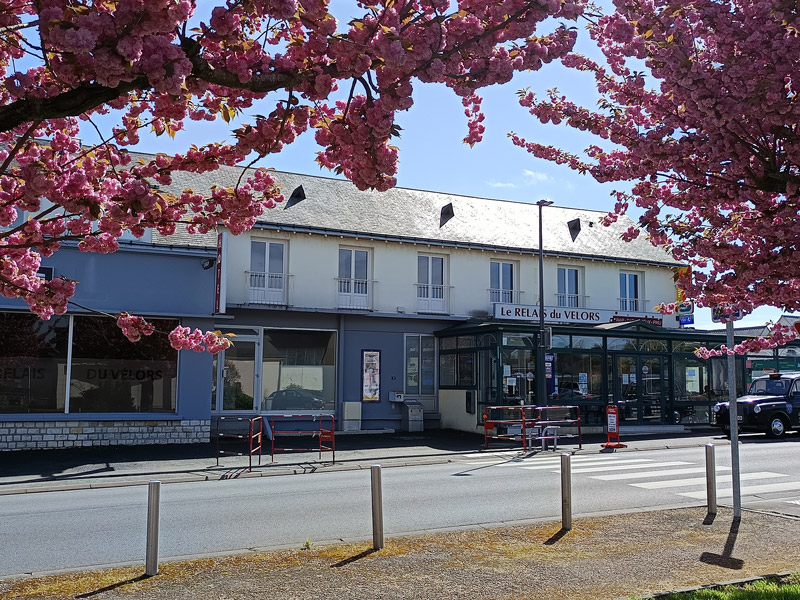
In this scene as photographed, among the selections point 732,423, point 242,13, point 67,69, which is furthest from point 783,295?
point 67,69

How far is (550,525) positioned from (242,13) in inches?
266

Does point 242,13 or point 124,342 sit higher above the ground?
point 242,13

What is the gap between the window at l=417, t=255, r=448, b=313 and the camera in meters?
26.0

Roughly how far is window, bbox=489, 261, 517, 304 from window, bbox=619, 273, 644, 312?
5.05 m

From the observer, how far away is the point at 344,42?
4.27 meters

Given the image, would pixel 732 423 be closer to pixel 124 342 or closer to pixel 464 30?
pixel 464 30

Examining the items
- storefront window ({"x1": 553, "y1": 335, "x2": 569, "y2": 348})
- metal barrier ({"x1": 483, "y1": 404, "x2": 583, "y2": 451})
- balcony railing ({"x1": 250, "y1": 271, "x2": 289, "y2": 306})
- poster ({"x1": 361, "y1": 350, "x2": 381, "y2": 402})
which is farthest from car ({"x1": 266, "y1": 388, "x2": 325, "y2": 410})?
storefront window ({"x1": 553, "y1": 335, "x2": 569, "y2": 348})

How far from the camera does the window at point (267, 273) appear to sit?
23.3 meters

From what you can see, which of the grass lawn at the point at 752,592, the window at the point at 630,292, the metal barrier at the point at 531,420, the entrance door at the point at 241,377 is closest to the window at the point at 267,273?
the entrance door at the point at 241,377

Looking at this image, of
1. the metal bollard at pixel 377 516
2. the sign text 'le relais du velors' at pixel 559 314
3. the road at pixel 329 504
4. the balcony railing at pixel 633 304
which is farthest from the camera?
the balcony railing at pixel 633 304

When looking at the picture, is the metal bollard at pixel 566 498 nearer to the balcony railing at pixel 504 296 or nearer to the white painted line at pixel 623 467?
the white painted line at pixel 623 467

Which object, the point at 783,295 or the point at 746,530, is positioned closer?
the point at 783,295

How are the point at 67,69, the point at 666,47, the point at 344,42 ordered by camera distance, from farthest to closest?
the point at 666,47, the point at 344,42, the point at 67,69

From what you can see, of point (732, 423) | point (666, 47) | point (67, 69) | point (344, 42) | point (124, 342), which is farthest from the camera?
point (124, 342)
